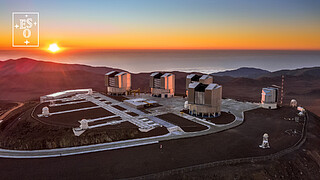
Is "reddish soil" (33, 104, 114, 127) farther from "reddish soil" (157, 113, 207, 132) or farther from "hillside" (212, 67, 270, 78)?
"hillside" (212, 67, 270, 78)

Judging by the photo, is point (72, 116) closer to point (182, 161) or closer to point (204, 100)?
point (204, 100)

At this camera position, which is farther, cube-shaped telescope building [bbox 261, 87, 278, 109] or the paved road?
cube-shaped telescope building [bbox 261, 87, 278, 109]

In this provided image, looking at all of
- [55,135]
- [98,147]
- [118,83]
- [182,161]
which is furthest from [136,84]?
[182,161]

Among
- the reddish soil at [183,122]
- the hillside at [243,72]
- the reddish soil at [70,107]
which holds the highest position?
the hillside at [243,72]

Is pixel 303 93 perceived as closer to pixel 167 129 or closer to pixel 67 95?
pixel 167 129

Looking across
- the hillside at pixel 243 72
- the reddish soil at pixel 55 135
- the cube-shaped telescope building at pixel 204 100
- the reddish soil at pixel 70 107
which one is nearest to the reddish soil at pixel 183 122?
the reddish soil at pixel 55 135

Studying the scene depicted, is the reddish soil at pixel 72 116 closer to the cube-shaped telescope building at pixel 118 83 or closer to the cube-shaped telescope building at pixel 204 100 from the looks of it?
the cube-shaped telescope building at pixel 204 100

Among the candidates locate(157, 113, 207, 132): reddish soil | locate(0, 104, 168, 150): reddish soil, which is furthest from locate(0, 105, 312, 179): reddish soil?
locate(0, 104, 168, 150): reddish soil
